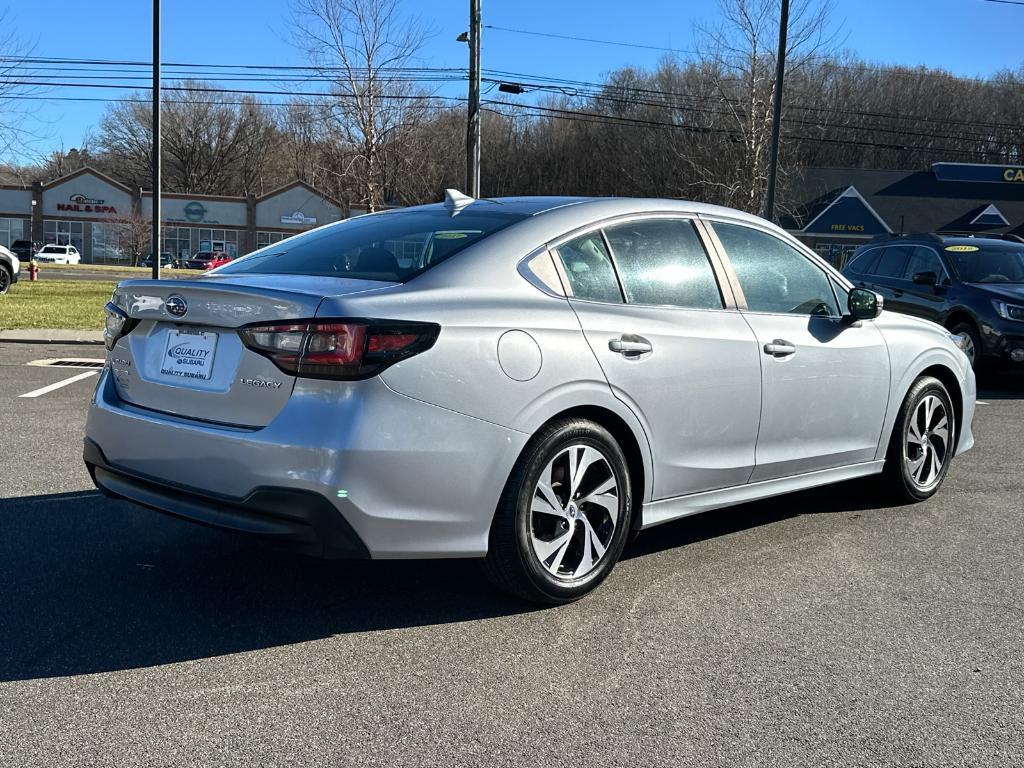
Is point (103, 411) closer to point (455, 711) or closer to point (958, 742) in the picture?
point (455, 711)

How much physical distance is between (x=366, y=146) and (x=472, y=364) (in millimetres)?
28843

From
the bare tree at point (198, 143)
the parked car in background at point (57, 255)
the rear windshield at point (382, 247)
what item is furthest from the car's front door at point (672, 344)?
the bare tree at point (198, 143)

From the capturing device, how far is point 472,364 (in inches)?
135

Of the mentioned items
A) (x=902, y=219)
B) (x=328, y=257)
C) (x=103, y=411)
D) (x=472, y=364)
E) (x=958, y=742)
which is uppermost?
(x=902, y=219)

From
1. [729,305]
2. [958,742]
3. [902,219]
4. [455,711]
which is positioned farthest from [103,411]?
[902,219]

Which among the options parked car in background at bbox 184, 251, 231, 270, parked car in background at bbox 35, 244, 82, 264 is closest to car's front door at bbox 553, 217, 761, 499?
parked car in background at bbox 184, 251, 231, 270

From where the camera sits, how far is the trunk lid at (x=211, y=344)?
10.9 ft

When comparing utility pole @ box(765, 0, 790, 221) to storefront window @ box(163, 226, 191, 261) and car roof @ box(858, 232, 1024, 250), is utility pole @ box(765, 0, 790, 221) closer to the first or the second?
car roof @ box(858, 232, 1024, 250)

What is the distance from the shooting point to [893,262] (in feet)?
42.0

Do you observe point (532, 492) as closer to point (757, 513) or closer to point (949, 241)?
point (757, 513)

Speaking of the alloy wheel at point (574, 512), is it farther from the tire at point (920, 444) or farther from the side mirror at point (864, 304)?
the tire at point (920, 444)

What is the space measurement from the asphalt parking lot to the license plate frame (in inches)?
35.4

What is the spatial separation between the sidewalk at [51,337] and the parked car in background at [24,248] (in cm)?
5318

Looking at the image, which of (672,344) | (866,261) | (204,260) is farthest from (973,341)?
(204,260)
